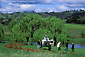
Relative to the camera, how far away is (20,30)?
38.8 meters

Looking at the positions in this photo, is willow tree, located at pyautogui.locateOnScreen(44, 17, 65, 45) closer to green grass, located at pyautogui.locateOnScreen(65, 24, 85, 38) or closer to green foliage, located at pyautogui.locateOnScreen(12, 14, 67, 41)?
green foliage, located at pyautogui.locateOnScreen(12, 14, 67, 41)

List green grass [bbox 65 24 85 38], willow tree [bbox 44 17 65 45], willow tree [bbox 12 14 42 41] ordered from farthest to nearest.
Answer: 1. green grass [bbox 65 24 85 38]
2. willow tree [bbox 44 17 65 45]
3. willow tree [bbox 12 14 42 41]

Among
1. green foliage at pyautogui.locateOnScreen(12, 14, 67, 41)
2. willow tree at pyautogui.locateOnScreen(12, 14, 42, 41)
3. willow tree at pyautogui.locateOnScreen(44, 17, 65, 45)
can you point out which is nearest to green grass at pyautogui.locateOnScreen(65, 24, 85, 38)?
willow tree at pyautogui.locateOnScreen(44, 17, 65, 45)

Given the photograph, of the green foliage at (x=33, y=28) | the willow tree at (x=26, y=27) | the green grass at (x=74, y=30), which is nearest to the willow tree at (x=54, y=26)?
the green foliage at (x=33, y=28)

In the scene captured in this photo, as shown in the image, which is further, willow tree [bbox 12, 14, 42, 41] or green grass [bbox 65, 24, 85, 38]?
green grass [bbox 65, 24, 85, 38]

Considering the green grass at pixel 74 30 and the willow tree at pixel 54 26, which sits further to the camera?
the green grass at pixel 74 30

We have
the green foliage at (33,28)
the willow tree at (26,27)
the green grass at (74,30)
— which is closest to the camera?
the green foliage at (33,28)

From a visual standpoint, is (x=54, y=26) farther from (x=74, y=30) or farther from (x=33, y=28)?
(x=74, y=30)

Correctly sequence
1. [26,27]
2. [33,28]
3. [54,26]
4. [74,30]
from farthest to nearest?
[74,30]
[54,26]
[33,28]
[26,27]

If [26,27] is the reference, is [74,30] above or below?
below

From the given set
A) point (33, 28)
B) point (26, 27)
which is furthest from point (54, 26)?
point (26, 27)

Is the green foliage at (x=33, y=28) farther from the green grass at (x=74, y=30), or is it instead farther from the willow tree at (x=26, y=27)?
the green grass at (x=74, y=30)

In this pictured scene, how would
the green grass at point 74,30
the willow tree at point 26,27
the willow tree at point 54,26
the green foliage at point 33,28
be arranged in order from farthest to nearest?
the green grass at point 74,30 → the willow tree at point 54,26 → the willow tree at point 26,27 → the green foliage at point 33,28

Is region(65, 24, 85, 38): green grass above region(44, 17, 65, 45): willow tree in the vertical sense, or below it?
below
